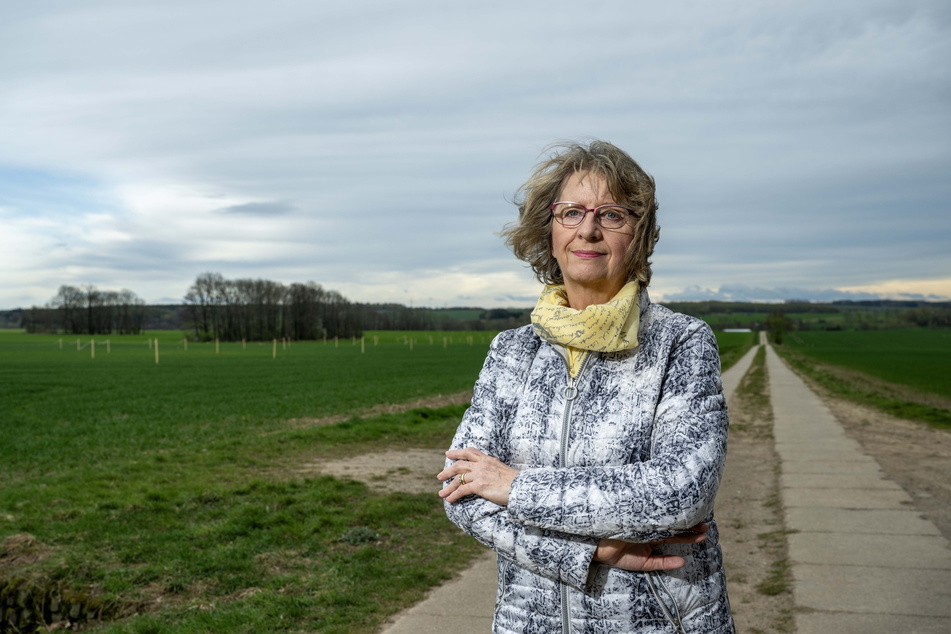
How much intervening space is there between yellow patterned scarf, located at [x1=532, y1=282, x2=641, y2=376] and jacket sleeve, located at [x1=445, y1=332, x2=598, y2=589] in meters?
0.16

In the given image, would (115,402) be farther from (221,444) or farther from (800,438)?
(800,438)

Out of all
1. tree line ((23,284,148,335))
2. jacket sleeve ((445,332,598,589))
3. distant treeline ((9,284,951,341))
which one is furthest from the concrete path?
tree line ((23,284,148,335))

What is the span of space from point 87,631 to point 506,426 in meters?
4.11

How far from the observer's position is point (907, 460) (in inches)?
435

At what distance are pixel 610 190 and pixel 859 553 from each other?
17.0 feet

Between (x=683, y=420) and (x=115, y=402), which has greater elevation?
(x=683, y=420)

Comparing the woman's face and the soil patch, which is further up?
the woman's face

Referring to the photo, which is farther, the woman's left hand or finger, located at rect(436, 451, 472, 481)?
finger, located at rect(436, 451, 472, 481)

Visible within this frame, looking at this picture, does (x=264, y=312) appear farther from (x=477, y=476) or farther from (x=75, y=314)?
(x=477, y=476)

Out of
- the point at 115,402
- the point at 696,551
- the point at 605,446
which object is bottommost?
the point at 115,402

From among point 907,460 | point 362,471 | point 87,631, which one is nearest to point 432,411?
point 362,471

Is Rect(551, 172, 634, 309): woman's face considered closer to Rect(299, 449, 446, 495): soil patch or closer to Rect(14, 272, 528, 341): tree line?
Rect(299, 449, 446, 495): soil patch

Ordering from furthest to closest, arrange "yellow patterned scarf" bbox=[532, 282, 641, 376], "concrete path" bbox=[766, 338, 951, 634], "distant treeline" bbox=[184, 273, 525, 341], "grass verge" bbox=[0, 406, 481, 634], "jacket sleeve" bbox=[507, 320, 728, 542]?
"distant treeline" bbox=[184, 273, 525, 341] < "grass verge" bbox=[0, 406, 481, 634] < "concrete path" bbox=[766, 338, 951, 634] < "yellow patterned scarf" bbox=[532, 282, 641, 376] < "jacket sleeve" bbox=[507, 320, 728, 542]

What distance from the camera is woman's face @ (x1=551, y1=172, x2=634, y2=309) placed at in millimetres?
2193
